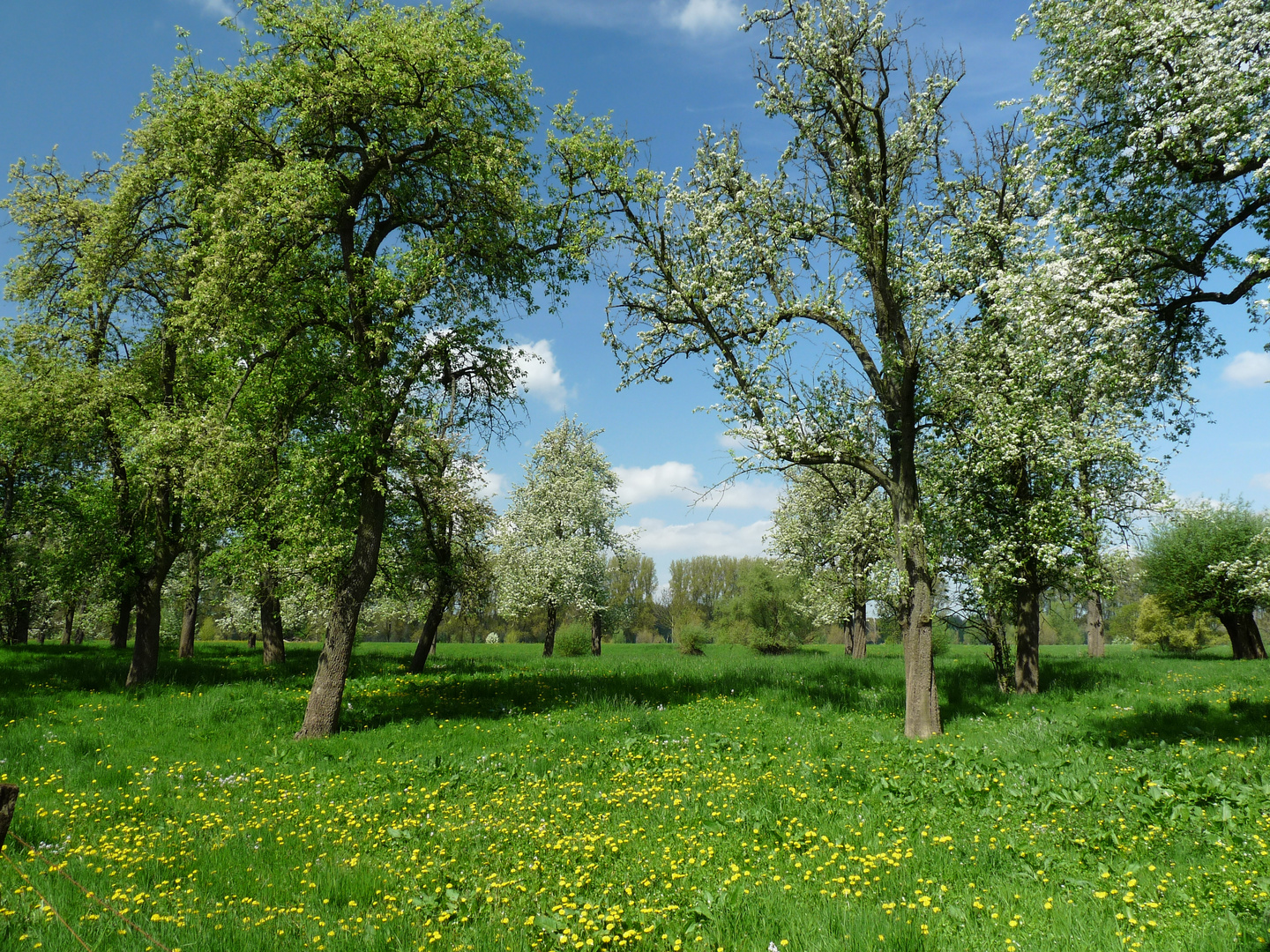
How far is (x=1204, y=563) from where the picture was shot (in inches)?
1089

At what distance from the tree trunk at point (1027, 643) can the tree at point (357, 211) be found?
47.6 feet

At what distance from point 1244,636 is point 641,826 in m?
35.6

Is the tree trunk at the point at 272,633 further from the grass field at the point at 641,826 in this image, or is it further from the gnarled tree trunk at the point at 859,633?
the gnarled tree trunk at the point at 859,633

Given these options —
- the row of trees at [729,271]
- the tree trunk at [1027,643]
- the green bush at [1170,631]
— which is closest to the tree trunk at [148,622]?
the row of trees at [729,271]

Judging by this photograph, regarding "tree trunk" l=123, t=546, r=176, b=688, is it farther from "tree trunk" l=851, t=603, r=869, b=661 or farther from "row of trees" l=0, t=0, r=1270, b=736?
"tree trunk" l=851, t=603, r=869, b=661

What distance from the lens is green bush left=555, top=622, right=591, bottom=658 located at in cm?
4259

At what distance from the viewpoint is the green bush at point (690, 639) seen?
165 ft

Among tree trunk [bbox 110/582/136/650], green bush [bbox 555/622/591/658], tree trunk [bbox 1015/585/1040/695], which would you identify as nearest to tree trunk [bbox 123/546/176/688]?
tree trunk [bbox 110/582/136/650]

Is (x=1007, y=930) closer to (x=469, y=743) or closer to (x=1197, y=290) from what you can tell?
(x=469, y=743)

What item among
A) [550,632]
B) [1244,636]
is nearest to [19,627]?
[550,632]

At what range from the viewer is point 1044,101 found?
12453mm

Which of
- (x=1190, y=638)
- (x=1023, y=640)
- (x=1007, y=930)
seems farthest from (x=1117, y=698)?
(x=1190, y=638)

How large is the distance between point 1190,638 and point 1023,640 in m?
31.9

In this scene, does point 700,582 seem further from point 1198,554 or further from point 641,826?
point 641,826
